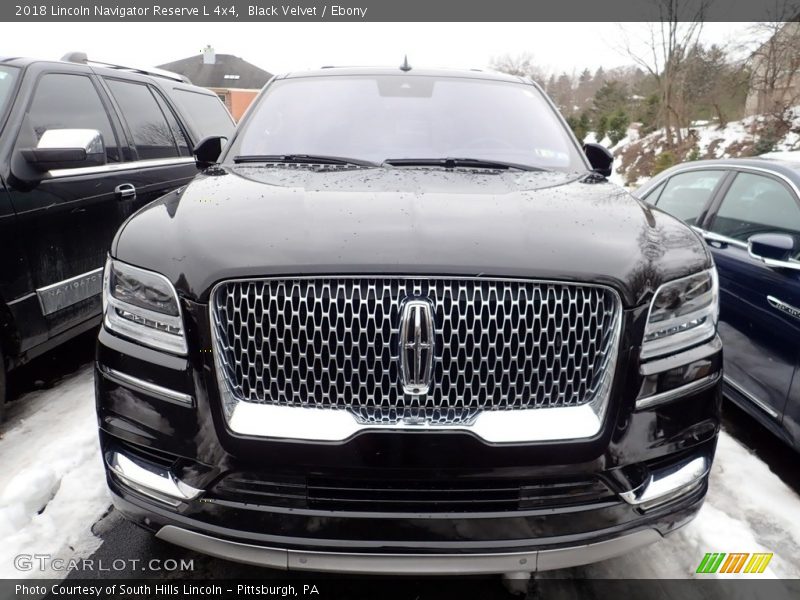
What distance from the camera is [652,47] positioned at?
2181 cm

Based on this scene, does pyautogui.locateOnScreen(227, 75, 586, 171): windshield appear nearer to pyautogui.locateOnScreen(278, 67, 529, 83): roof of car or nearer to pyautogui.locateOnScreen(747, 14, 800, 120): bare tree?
pyautogui.locateOnScreen(278, 67, 529, 83): roof of car

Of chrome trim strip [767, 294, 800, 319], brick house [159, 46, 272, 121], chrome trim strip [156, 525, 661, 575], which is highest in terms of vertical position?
brick house [159, 46, 272, 121]

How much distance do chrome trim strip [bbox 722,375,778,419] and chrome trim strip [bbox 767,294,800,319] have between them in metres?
0.55

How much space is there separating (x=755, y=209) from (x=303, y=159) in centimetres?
299

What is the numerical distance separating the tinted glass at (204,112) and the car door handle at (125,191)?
1.40 metres

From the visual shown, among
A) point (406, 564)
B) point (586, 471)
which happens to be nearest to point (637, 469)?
point (586, 471)

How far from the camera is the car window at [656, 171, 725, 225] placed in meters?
4.38

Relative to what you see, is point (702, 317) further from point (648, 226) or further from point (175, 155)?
point (175, 155)

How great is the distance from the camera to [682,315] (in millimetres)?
1848

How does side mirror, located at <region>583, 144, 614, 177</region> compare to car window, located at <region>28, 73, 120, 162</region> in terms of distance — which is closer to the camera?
side mirror, located at <region>583, 144, 614, 177</region>

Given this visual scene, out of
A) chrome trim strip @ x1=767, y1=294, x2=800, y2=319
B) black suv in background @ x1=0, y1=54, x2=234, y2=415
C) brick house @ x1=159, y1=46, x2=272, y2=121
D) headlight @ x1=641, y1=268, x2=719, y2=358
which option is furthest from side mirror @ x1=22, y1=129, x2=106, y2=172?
brick house @ x1=159, y1=46, x2=272, y2=121

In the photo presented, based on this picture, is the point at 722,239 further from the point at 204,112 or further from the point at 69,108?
the point at 204,112

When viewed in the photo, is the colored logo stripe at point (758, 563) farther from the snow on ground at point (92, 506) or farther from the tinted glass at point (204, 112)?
the tinted glass at point (204, 112)

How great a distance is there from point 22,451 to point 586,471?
2.91m
